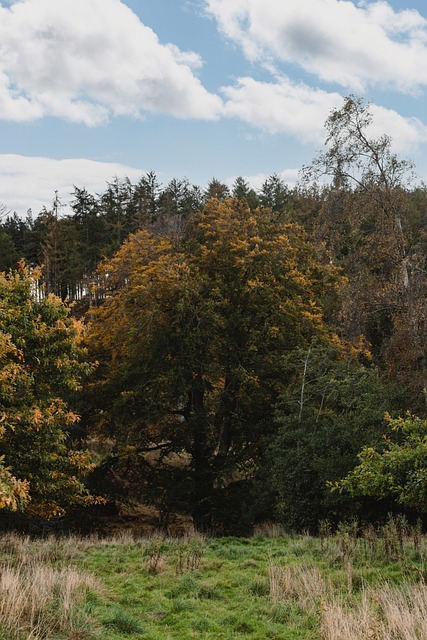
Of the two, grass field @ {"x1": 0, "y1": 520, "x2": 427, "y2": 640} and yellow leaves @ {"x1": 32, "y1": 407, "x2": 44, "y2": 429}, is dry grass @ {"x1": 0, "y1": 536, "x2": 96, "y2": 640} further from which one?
yellow leaves @ {"x1": 32, "y1": 407, "x2": 44, "y2": 429}

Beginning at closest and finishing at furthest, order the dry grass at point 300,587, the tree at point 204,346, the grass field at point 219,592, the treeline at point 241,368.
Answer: the grass field at point 219,592, the dry grass at point 300,587, the treeline at point 241,368, the tree at point 204,346

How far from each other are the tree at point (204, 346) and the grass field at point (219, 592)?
7484 mm

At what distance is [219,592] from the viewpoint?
323 inches

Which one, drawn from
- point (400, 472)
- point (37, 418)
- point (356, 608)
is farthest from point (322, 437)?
point (37, 418)

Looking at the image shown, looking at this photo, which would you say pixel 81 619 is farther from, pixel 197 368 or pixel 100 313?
pixel 100 313

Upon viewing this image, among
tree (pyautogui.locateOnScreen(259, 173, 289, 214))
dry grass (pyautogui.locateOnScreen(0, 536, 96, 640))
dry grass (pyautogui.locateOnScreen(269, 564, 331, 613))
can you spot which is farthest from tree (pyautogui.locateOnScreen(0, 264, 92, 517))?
tree (pyautogui.locateOnScreen(259, 173, 289, 214))

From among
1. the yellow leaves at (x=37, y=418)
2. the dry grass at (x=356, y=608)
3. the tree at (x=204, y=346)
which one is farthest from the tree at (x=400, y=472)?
the tree at (x=204, y=346)

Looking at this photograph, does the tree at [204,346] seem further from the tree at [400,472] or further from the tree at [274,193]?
the tree at [274,193]

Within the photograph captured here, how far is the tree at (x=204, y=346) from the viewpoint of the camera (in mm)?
19078

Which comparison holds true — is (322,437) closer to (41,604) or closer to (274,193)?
(41,604)

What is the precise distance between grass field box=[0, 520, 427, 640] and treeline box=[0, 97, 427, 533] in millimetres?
1412

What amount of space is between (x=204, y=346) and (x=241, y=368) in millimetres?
1911

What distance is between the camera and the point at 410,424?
8.63 metres

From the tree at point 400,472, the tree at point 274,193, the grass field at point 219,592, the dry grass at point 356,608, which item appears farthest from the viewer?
the tree at point 274,193
